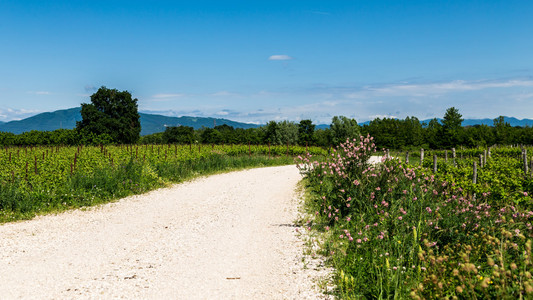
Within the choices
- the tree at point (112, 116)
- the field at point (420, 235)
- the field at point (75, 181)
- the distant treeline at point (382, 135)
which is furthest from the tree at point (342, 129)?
the field at point (420, 235)

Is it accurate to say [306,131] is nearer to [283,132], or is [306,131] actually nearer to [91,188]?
[283,132]

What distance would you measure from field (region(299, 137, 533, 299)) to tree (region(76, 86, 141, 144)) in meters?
53.3

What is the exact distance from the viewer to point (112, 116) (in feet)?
197

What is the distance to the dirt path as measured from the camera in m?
5.08

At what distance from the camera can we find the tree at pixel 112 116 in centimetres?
5654

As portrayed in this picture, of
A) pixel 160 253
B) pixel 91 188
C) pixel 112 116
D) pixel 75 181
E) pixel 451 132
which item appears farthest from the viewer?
pixel 112 116

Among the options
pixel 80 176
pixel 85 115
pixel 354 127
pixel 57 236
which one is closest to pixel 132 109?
pixel 85 115

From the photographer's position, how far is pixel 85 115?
188ft

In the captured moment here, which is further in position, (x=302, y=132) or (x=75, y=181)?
(x=302, y=132)

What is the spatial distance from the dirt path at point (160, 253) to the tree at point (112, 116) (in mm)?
49986

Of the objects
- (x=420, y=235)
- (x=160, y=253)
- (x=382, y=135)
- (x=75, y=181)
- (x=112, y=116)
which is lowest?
(x=160, y=253)

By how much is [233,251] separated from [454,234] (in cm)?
380

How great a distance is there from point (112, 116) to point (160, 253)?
5893 centimetres

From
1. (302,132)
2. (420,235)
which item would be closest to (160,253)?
(420,235)
